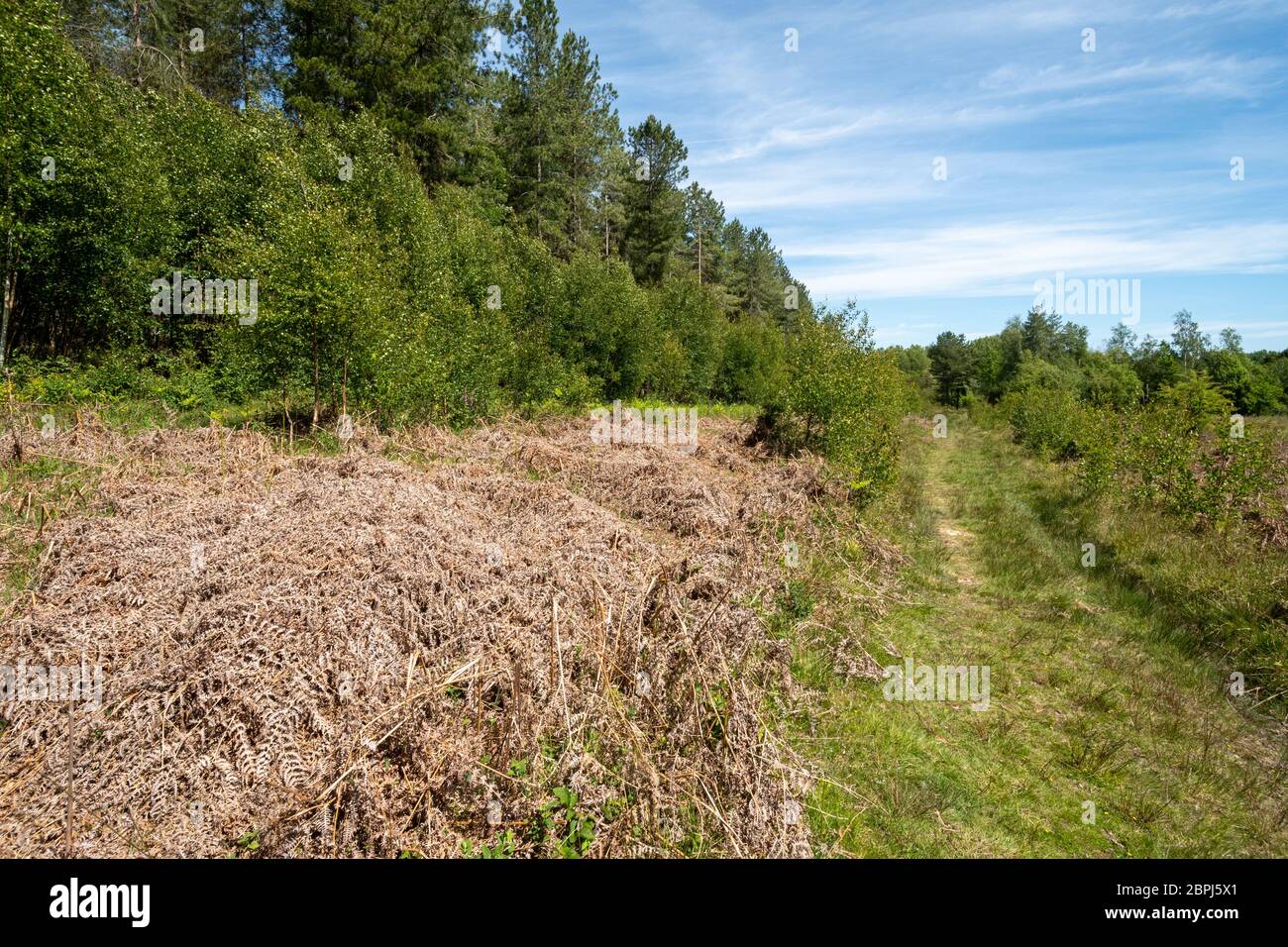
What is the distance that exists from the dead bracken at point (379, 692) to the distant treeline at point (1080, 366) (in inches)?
1351

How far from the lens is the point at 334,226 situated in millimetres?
13203

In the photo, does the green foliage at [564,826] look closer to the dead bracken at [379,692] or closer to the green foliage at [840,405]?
the dead bracken at [379,692]

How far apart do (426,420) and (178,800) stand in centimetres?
1309

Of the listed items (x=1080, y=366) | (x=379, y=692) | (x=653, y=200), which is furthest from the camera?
(x=1080, y=366)

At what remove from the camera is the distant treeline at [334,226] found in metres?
13.7

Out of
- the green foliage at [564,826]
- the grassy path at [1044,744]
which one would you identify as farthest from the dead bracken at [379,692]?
the grassy path at [1044,744]

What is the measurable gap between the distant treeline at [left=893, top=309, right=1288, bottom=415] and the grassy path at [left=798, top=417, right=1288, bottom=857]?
2768cm

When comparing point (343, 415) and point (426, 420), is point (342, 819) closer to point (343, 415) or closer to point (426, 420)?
point (343, 415)

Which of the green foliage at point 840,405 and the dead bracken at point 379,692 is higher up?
the green foliage at point 840,405

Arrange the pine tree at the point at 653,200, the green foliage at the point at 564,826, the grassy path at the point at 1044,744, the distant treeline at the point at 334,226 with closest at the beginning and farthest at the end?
the green foliage at the point at 564,826, the grassy path at the point at 1044,744, the distant treeline at the point at 334,226, the pine tree at the point at 653,200

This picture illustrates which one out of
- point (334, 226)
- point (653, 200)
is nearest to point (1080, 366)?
point (653, 200)

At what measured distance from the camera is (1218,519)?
11.8m

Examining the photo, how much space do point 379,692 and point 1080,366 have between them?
80.3 m

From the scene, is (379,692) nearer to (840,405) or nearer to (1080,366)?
(840,405)
